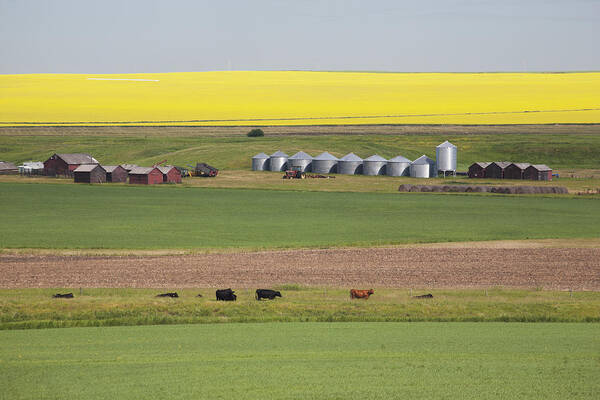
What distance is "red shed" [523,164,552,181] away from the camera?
111m

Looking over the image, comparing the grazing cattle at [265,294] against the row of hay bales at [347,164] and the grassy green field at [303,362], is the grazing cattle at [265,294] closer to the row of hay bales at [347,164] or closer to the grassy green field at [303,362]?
the grassy green field at [303,362]

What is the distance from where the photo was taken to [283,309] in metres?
28.1

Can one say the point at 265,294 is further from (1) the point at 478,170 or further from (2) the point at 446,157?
(2) the point at 446,157

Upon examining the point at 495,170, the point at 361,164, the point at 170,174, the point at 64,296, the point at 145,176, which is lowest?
the point at 64,296

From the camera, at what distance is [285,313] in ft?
90.7

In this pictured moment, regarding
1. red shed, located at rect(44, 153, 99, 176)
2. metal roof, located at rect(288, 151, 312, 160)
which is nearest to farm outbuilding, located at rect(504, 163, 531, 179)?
metal roof, located at rect(288, 151, 312, 160)

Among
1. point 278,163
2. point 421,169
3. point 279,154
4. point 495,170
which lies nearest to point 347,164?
point 278,163

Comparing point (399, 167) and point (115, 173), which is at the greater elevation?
point (399, 167)

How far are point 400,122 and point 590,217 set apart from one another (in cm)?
11027

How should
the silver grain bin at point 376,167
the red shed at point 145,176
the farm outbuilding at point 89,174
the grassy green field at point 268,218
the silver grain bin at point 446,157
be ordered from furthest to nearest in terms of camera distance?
the silver grain bin at point 446,157 → the silver grain bin at point 376,167 → the farm outbuilding at point 89,174 → the red shed at point 145,176 → the grassy green field at point 268,218

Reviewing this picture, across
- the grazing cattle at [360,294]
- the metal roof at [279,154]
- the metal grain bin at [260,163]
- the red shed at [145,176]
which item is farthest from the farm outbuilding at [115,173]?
the grazing cattle at [360,294]

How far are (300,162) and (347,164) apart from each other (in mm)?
7978

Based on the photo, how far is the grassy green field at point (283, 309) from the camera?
26.8 meters

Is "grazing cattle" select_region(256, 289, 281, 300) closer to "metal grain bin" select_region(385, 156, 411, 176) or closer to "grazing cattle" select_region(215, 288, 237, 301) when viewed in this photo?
"grazing cattle" select_region(215, 288, 237, 301)
